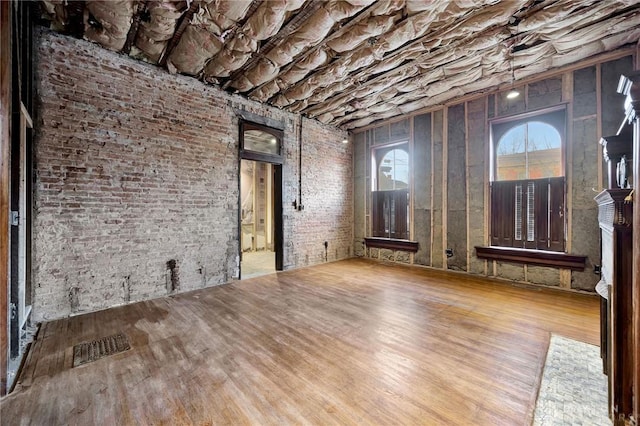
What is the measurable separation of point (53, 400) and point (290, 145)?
490 centimetres

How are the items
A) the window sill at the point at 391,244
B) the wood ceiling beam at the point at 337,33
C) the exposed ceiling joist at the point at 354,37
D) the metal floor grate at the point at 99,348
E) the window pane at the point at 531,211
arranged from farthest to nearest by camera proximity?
the window sill at the point at 391,244, the window pane at the point at 531,211, the wood ceiling beam at the point at 337,33, the exposed ceiling joist at the point at 354,37, the metal floor grate at the point at 99,348

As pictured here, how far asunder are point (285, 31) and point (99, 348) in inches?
154

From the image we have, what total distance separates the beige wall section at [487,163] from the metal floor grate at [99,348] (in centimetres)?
523

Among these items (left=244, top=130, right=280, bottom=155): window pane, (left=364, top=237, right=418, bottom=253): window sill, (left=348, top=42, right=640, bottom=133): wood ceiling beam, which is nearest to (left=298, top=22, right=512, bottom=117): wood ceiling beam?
(left=244, top=130, right=280, bottom=155): window pane

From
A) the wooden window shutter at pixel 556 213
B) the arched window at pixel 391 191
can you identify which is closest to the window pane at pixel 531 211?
the wooden window shutter at pixel 556 213

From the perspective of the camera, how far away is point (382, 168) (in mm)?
6539

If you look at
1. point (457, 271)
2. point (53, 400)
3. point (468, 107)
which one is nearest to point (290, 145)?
point (468, 107)

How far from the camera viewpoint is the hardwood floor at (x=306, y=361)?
160 centimetres

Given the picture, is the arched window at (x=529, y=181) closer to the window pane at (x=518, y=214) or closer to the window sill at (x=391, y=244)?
the window pane at (x=518, y=214)

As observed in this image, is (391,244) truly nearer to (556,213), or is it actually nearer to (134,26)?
(556,213)

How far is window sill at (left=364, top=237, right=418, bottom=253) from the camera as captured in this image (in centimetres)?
577

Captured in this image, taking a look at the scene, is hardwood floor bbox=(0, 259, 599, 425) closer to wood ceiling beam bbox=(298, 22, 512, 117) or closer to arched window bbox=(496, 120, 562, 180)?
arched window bbox=(496, 120, 562, 180)

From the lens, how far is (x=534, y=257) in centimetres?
424

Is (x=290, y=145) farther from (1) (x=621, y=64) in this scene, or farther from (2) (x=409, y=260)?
(1) (x=621, y=64)
